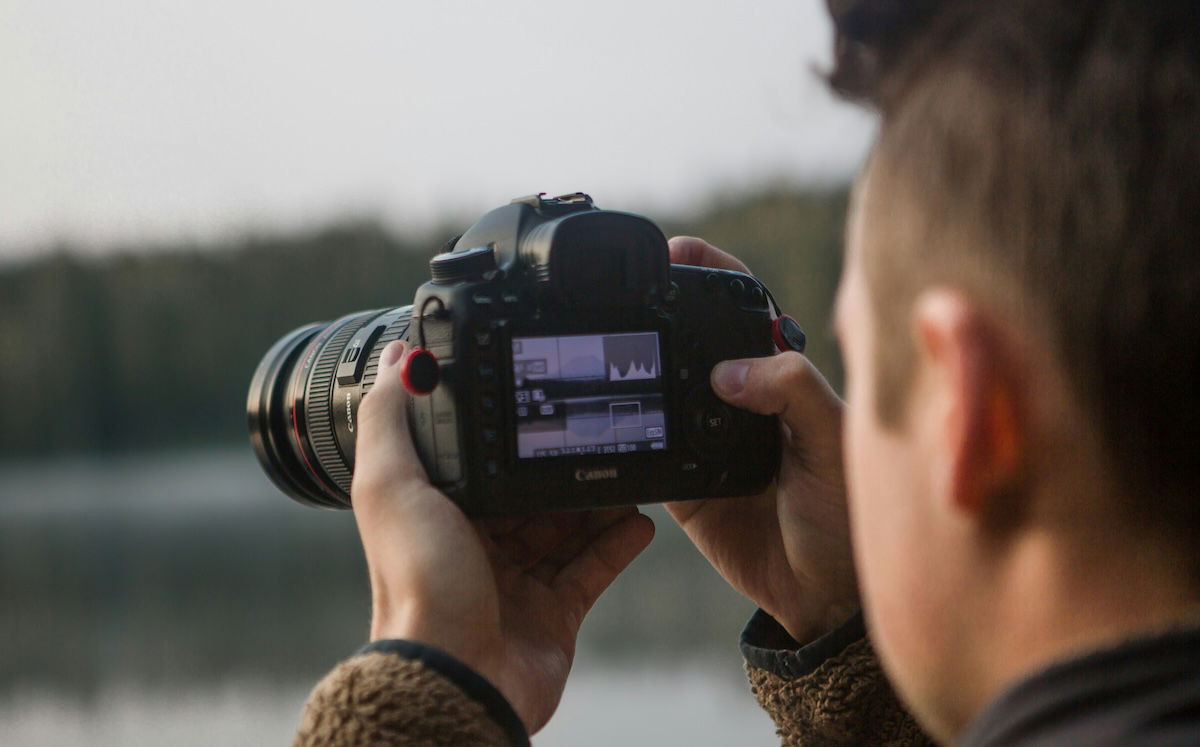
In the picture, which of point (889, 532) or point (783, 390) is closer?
point (889, 532)

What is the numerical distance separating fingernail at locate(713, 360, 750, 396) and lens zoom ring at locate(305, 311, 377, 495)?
283mm

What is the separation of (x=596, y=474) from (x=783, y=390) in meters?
0.12

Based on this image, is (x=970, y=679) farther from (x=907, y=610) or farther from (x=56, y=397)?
(x=56, y=397)

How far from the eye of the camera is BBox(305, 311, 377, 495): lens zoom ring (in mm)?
852

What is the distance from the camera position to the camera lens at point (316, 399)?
83cm

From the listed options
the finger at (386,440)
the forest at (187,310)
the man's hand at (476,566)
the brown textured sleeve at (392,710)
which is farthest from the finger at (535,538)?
the forest at (187,310)

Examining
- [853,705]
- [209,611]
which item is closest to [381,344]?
[853,705]

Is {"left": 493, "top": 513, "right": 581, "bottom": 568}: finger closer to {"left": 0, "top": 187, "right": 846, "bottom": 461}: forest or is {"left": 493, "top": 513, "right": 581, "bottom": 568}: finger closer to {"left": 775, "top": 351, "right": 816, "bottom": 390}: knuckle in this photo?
{"left": 775, "top": 351, "right": 816, "bottom": 390}: knuckle

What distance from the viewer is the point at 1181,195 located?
34 cm

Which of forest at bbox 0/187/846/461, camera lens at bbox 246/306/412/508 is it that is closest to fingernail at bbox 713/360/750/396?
camera lens at bbox 246/306/412/508

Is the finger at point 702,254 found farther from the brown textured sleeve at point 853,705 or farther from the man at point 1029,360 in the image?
the man at point 1029,360

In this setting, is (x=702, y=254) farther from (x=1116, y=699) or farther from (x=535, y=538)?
(x=1116, y=699)

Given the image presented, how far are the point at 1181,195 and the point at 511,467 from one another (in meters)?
0.42

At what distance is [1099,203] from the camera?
0.34 m
